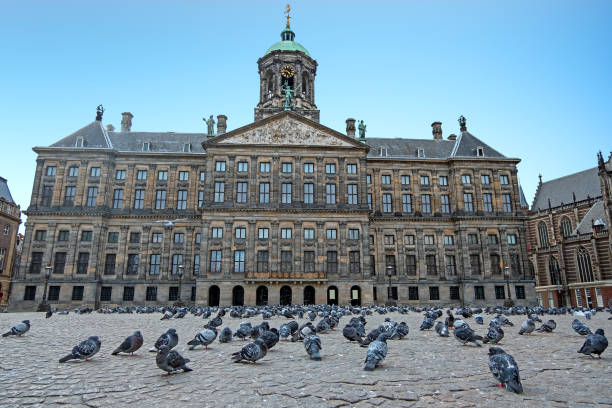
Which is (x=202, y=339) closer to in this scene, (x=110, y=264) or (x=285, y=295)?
(x=285, y=295)

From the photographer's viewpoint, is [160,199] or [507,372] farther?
[160,199]

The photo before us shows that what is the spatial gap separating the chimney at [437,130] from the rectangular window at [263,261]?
33.0 m

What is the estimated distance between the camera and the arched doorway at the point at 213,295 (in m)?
43.8

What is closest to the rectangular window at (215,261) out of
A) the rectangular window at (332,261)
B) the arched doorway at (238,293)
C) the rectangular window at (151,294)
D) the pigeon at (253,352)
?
the arched doorway at (238,293)

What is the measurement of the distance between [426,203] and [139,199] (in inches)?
1455

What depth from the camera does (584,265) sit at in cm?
5753

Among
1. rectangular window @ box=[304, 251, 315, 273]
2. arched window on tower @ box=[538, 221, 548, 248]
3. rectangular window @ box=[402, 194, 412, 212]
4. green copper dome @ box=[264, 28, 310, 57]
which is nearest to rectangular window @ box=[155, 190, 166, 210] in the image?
rectangular window @ box=[304, 251, 315, 273]

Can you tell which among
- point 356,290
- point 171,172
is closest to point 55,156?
point 171,172

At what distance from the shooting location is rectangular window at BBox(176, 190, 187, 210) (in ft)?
162

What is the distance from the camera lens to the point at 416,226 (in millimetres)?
50688

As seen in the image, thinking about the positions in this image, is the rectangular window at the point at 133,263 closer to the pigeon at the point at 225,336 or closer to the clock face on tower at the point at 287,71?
the clock face on tower at the point at 287,71

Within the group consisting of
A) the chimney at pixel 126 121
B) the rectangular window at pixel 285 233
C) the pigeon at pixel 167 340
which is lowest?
the pigeon at pixel 167 340

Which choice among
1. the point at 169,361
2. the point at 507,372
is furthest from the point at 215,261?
the point at 507,372

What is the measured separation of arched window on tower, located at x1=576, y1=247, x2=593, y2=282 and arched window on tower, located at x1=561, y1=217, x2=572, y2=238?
5.19 m
